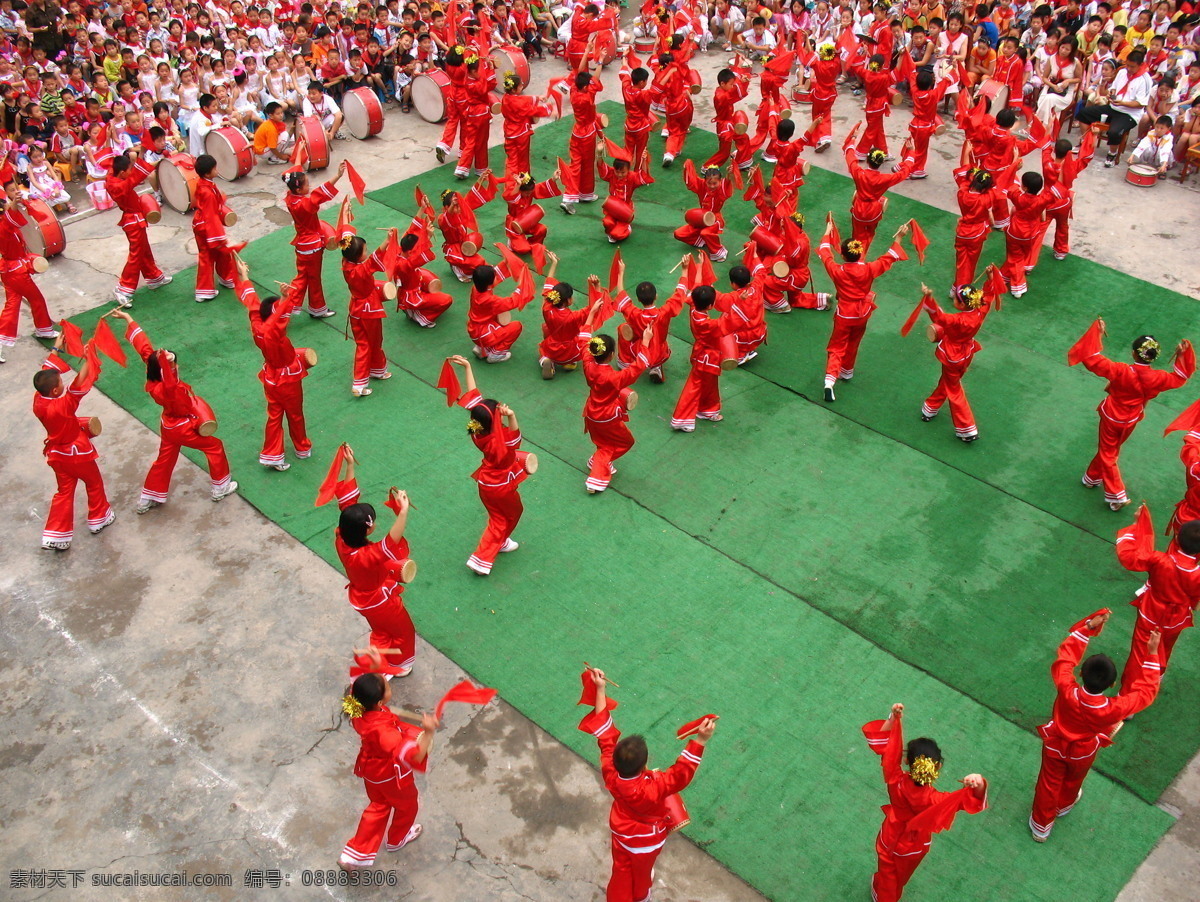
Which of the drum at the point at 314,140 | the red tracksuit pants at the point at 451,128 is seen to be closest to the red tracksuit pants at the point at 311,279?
the drum at the point at 314,140

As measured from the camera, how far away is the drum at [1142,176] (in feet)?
40.1

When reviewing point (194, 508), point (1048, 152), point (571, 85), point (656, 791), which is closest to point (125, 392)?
point (194, 508)

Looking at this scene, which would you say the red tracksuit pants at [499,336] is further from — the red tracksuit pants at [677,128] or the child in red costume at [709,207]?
the red tracksuit pants at [677,128]

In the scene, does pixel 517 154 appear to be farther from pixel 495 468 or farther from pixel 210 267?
pixel 495 468

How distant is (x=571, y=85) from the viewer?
11.8m

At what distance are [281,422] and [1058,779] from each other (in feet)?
19.5

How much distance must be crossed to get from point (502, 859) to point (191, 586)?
3205 millimetres

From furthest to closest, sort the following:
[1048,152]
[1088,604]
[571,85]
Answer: [571,85], [1048,152], [1088,604]

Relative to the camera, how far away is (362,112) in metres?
13.6

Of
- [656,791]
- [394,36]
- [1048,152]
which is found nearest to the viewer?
[656,791]

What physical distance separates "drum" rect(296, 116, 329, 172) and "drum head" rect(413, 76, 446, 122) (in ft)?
5.62

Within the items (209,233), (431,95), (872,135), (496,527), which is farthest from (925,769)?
(431,95)

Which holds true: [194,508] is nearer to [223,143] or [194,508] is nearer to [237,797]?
[237,797]

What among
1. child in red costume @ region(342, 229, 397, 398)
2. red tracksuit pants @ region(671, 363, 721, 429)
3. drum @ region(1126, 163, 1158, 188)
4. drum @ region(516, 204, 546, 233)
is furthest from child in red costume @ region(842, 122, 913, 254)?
child in red costume @ region(342, 229, 397, 398)
